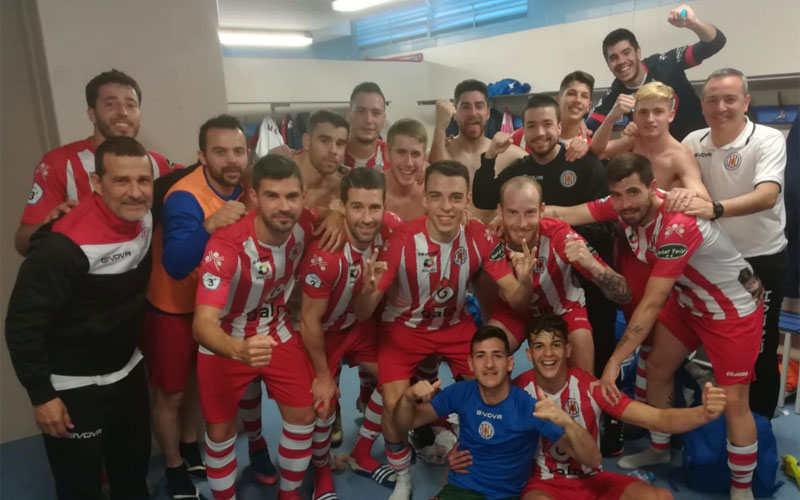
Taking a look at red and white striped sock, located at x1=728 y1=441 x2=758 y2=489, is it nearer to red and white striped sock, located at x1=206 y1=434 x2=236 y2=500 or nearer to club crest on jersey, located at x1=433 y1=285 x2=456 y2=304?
club crest on jersey, located at x1=433 y1=285 x2=456 y2=304

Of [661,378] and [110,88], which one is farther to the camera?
[661,378]

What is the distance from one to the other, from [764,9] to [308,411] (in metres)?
3.93

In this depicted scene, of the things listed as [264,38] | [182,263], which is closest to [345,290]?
[182,263]

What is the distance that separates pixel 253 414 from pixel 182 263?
889 mm

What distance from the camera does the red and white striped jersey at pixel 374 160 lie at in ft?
10.3

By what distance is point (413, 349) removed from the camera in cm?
255

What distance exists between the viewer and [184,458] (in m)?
2.80

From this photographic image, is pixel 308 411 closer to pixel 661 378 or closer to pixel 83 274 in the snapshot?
pixel 83 274

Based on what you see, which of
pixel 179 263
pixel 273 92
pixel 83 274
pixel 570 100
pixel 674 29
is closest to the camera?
pixel 83 274

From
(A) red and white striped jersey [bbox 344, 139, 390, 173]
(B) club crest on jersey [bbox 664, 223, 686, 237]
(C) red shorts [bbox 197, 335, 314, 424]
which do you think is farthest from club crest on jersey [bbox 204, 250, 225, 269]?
(B) club crest on jersey [bbox 664, 223, 686, 237]

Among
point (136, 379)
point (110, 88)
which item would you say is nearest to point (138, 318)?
point (136, 379)

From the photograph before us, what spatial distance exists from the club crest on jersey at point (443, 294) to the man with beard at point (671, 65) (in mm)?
1604

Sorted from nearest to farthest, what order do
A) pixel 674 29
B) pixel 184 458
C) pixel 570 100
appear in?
pixel 184 458
pixel 570 100
pixel 674 29

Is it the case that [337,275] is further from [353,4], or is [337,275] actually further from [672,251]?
[353,4]
